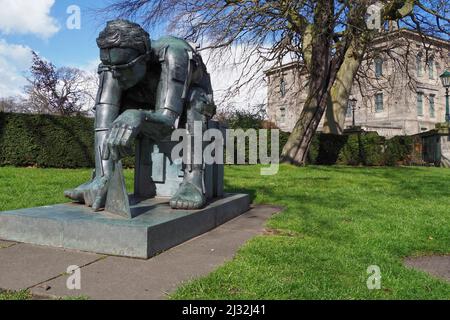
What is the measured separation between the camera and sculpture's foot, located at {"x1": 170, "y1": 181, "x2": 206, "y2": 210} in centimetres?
364

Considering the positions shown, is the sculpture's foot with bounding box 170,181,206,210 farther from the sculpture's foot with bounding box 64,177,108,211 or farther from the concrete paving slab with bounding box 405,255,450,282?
the concrete paving slab with bounding box 405,255,450,282

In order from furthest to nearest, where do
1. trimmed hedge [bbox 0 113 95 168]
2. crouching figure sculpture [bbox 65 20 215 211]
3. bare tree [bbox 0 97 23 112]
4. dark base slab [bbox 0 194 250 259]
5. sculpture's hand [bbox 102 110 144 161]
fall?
bare tree [bbox 0 97 23 112]
trimmed hedge [bbox 0 113 95 168]
crouching figure sculpture [bbox 65 20 215 211]
sculpture's hand [bbox 102 110 144 161]
dark base slab [bbox 0 194 250 259]

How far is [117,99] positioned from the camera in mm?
3789

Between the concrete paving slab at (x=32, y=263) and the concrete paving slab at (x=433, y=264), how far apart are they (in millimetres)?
2410

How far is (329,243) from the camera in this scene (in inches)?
140

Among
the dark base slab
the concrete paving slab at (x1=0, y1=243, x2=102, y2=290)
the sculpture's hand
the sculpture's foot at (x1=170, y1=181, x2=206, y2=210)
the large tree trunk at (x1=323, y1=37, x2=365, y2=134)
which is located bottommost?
the concrete paving slab at (x1=0, y1=243, x2=102, y2=290)

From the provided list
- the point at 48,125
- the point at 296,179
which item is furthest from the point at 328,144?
the point at 48,125

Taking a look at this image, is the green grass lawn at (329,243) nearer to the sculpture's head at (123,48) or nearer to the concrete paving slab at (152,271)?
the concrete paving slab at (152,271)

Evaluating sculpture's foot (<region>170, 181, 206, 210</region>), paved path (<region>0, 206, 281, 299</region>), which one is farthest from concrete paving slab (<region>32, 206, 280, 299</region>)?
sculpture's foot (<region>170, 181, 206, 210</region>)

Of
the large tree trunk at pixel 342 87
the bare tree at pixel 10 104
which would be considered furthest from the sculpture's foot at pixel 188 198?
the bare tree at pixel 10 104

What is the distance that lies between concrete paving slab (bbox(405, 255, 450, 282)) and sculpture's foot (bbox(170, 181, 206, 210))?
6.08 ft

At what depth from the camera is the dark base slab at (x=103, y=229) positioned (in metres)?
2.80

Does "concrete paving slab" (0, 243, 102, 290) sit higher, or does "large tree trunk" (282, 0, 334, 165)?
"large tree trunk" (282, 0, 334, 165)
